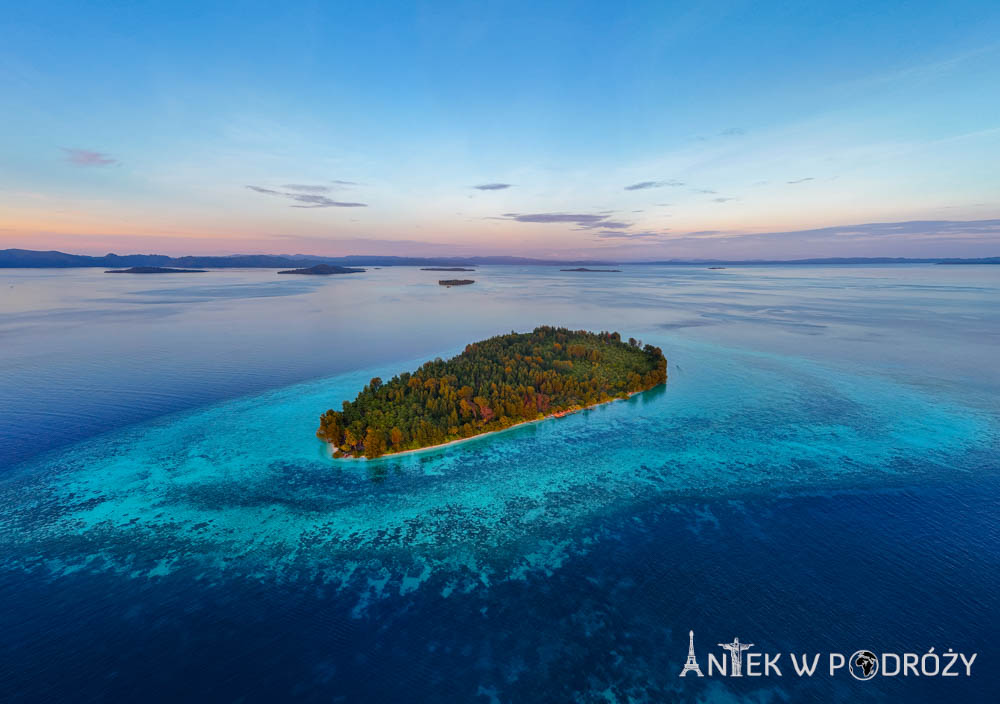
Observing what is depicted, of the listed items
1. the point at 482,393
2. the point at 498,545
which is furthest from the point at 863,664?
the point at 482,393

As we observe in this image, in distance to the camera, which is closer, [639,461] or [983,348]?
[639,461]

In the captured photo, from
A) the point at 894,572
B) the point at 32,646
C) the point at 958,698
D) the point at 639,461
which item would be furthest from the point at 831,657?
the point at 32,646

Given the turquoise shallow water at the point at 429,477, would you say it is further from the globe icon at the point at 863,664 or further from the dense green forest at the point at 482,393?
the globe icon at the point at 863,664

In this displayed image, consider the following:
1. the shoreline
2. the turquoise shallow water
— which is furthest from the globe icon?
the shoreline

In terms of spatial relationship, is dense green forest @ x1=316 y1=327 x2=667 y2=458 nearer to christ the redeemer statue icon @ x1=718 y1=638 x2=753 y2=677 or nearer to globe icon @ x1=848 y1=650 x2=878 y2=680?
christ the redeemer statue icon @ x1=718 y1=638 x2=753 y2=677

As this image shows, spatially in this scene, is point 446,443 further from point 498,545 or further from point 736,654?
point 736,654

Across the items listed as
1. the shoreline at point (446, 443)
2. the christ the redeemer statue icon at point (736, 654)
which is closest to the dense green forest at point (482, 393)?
the shoreline at point (446, 443)

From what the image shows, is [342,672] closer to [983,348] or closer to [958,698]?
[958,698]
